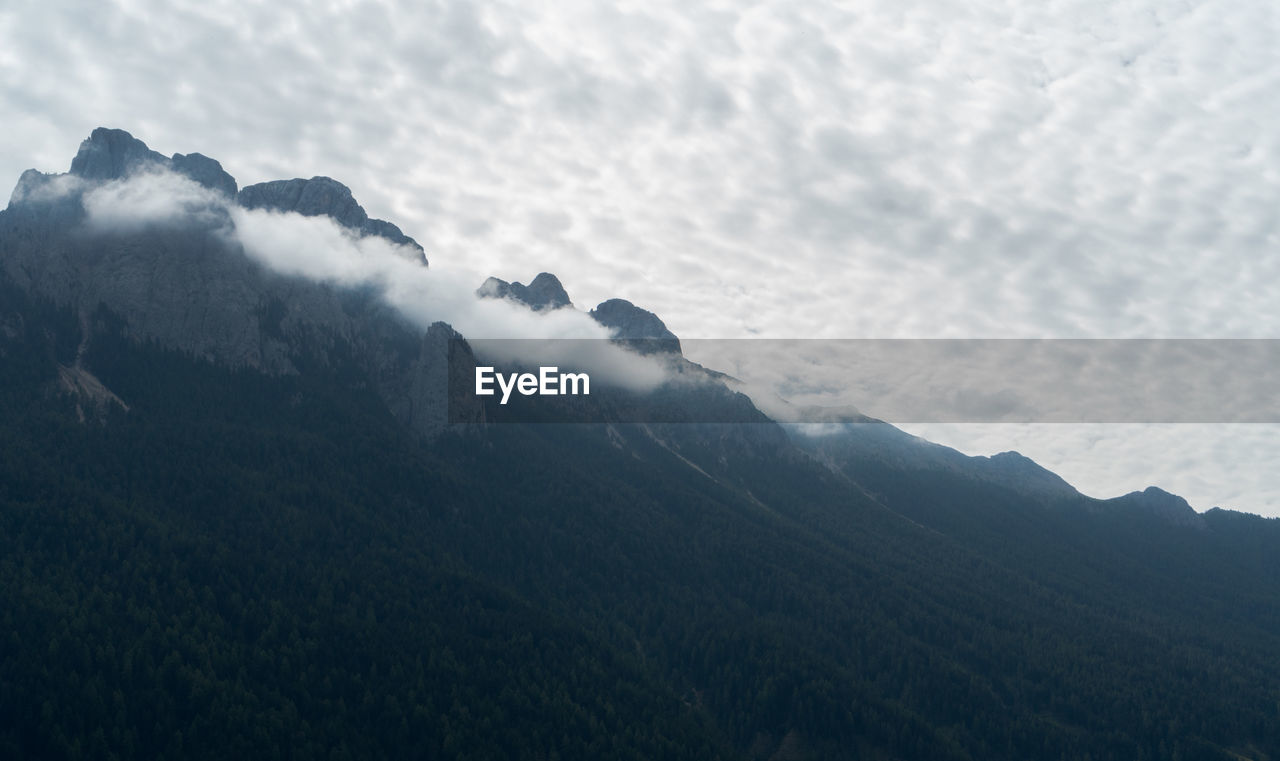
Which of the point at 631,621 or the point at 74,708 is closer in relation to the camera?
the point at 74,708

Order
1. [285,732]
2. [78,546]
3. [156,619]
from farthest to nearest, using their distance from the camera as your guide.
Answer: [78,546] < [156,619] < [285,732]

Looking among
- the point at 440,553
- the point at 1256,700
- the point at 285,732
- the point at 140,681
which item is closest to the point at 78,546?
the point at 140,681

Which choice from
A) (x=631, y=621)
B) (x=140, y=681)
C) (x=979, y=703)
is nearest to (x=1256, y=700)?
(x=979, y=703)

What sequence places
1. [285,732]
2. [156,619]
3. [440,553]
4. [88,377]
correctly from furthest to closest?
[88,377] → [440,553] → [156,619] → [285,732]

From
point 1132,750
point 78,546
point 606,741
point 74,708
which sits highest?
point 78,546

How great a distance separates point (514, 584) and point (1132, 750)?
133 metres

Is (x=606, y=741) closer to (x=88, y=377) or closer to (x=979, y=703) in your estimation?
(x=979, y=703)

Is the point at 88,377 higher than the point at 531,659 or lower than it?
higher

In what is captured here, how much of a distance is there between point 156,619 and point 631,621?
9828 cm

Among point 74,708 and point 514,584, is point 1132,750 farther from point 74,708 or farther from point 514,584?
point 74,708

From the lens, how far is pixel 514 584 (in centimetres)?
19738

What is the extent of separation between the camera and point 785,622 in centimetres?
19825

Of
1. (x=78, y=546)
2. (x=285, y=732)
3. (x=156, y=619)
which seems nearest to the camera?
(x=285, y=732)

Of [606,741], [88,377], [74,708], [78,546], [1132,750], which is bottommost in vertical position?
[1132,750]
